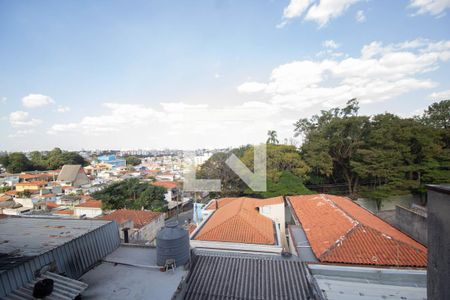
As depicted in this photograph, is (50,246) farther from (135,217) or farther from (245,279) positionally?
(135,217)

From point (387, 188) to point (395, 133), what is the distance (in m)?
4.25

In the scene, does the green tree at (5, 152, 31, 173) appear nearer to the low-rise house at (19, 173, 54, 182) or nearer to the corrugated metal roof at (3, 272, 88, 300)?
the low-rise house at (19, 173, 54, 182)

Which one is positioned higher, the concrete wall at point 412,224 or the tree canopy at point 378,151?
the tree canopy at point 378,151

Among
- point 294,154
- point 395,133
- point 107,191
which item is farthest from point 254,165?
point 107,191

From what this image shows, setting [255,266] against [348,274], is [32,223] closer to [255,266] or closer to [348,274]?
[255,266]

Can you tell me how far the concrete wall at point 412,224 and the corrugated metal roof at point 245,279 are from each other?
17.2ft

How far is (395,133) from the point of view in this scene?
1691 centimetres

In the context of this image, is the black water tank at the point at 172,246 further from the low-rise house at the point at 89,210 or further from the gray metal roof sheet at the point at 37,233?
the low-rise house at the point at 89,210

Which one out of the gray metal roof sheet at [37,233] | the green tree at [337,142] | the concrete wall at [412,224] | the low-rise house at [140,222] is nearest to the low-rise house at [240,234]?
the gray metal roof sheet at [37,233]

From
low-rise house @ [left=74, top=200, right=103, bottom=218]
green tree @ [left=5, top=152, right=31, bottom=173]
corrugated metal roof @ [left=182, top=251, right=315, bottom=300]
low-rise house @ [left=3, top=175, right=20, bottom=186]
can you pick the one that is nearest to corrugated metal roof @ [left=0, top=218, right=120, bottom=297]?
corrugated metal roof @ [left=182, top=251, right=315, bottom=300]

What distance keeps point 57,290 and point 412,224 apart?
1023 centimetres

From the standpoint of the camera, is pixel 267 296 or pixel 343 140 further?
pixel 343 140

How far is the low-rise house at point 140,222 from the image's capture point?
1177cm

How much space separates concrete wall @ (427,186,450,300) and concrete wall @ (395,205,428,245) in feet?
21.4
